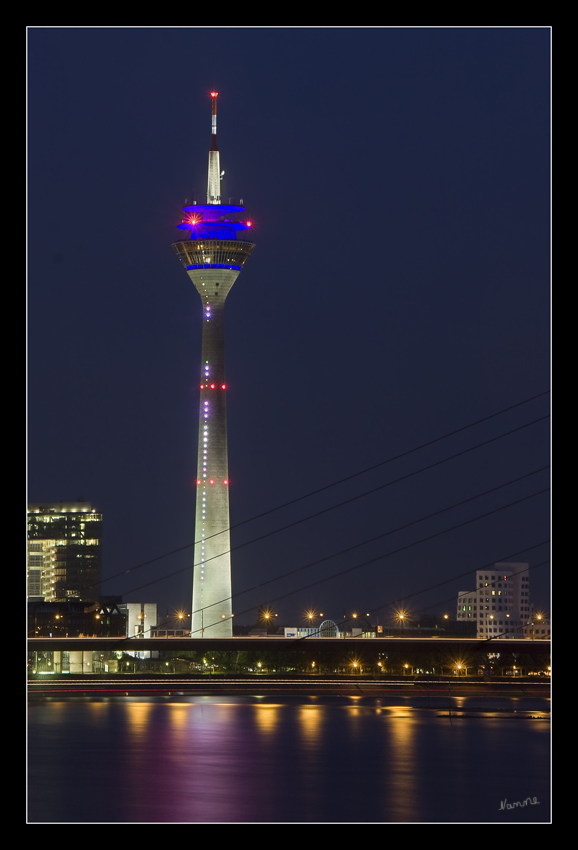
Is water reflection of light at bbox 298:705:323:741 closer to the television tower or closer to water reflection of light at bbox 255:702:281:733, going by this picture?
water reflection of light at bbox 255:702:281:733

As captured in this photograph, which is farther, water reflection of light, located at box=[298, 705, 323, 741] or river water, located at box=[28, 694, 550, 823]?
water reflection of light, located at box=[298, 705, 323, 741]
